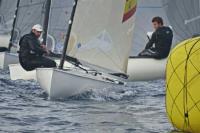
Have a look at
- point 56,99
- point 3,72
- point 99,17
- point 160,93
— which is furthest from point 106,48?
point 3,72

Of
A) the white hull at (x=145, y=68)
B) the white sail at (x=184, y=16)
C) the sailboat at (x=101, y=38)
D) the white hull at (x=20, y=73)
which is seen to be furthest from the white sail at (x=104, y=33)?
the white sail at (x=184, y=16)

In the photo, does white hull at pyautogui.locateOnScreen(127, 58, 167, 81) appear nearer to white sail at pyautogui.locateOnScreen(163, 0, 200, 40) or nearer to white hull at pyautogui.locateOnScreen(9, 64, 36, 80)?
white hull at pyautogui.locateOnScreen(9, 64, 36, 80)

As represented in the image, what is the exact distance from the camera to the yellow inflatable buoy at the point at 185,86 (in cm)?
631

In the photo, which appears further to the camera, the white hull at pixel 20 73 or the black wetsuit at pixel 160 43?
the black wetsuit at pixel 160 43

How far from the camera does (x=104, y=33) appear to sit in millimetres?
12289

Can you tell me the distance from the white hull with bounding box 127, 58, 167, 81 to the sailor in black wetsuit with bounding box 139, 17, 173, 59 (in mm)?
141

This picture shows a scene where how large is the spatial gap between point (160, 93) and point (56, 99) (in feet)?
7.66

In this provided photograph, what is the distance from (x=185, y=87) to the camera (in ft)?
21.0

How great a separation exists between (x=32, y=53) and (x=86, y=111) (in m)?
3.54

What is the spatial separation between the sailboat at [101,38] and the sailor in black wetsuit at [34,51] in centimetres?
65

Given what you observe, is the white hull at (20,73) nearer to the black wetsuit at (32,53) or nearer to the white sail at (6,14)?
the black wetsuit at (32,53)

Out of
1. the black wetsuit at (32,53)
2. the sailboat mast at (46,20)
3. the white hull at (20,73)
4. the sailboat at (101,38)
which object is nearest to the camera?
the sailboat at (101,38)

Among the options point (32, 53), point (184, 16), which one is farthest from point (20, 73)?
point (184, 16)

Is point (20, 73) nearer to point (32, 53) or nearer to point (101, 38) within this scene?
point (32, 53)
